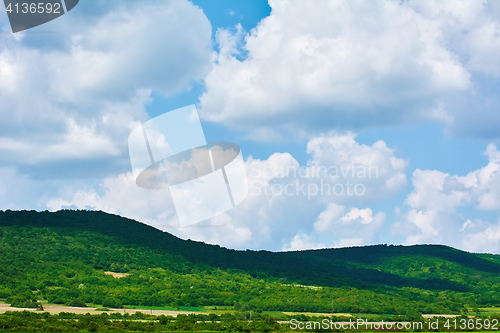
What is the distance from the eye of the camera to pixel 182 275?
485ft

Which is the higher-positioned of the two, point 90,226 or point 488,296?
point 90,226

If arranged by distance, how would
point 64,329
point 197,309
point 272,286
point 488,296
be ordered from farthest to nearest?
point 488,296 → point 272,286 → point 197,309 → point 64,329

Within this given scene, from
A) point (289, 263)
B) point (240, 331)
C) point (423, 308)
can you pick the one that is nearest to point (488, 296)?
point (423, 308)

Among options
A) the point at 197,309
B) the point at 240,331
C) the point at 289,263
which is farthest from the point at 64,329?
the point at 289,263

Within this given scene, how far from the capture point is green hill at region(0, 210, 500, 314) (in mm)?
120625

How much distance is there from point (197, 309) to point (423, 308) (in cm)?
5001

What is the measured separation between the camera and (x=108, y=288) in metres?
126

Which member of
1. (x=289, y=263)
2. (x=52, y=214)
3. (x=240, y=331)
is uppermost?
(x=52, y=214)

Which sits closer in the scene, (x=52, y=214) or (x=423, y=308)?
(x=423, y=308)

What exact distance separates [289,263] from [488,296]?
59.5 metres

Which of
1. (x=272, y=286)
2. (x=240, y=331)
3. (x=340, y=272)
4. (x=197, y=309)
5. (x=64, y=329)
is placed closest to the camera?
(x=64, y=329)

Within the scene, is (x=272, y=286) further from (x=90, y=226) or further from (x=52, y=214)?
(x=52, y=214)

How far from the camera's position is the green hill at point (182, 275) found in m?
121

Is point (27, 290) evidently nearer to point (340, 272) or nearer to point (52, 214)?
point (52, 214)
